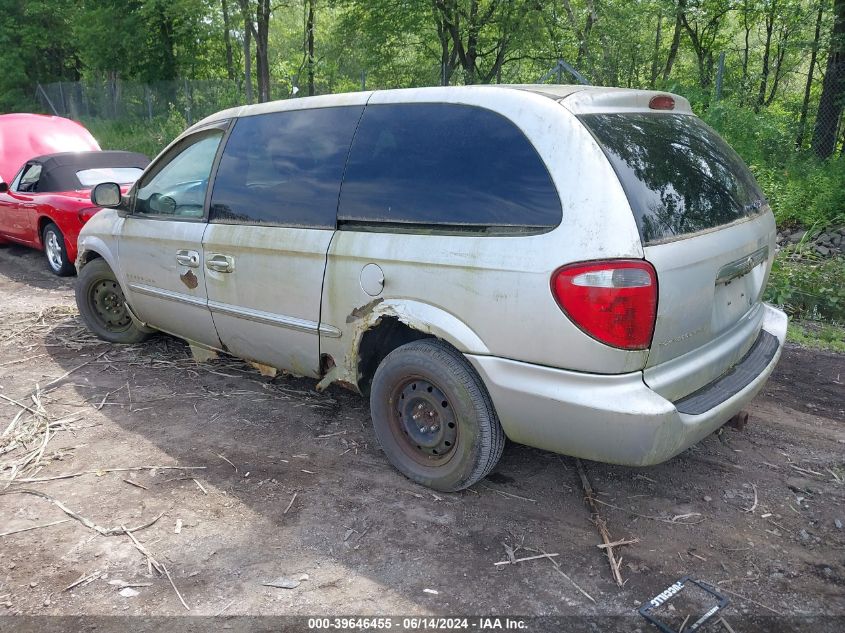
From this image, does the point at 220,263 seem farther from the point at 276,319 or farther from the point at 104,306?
the point at 104,306

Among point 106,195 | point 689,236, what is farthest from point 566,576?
point 106,195

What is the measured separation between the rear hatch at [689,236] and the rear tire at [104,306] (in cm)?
407

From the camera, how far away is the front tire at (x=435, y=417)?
3074 mm

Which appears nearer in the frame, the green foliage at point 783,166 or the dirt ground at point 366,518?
the dirt ground at point 366,518

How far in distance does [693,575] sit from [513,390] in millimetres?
1039

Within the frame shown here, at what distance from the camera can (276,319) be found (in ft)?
12.6

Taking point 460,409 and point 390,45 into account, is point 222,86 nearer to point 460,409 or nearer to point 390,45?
point 390,45

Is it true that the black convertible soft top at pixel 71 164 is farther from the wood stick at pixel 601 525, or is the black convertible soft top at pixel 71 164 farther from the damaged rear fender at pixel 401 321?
the wood stick at pixel 601 525

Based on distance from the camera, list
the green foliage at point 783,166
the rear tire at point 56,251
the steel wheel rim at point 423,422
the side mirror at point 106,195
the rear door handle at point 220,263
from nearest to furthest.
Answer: the steel wheel rim at point 423,422 → the rear door handle at point 220,263 → the side mirror at point 106,195 → the rear tire at point 56,251 → the green foliage at point 783,166

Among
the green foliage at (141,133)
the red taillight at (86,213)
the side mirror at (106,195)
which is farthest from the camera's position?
the green foliage at (141,133)

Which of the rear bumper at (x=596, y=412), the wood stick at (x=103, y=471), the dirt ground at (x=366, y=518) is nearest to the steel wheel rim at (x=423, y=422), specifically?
the dirt ground at (x=366, y=518)

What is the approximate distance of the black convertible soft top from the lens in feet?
27.5

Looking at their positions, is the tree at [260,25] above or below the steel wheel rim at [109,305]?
above

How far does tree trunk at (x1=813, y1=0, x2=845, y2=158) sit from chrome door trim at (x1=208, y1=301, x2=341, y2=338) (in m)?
10.4
